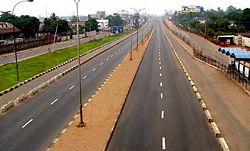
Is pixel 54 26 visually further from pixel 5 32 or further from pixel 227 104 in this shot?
pixel 227 104

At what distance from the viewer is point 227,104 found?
→ 29750 millimetres

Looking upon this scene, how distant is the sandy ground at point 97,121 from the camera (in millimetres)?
20423

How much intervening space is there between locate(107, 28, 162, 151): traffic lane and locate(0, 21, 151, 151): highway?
11.8ft

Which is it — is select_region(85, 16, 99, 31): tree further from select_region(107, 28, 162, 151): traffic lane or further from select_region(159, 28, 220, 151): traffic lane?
select_region(159, 28, 220, 151): traffic lane

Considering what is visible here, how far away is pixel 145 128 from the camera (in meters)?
23.6

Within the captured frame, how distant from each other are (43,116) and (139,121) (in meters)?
6.86

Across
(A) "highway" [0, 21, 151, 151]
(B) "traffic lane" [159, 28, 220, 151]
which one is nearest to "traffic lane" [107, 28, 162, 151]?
(B) "traffic lane" [159, 28, 220, 151]

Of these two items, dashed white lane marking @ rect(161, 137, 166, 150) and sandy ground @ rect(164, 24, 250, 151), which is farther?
sandy ground @ rect(164, 24, 250, 151)

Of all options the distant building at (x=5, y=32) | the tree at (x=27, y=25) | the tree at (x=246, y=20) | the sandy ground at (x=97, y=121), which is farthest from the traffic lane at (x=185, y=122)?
the tree at (x=246, y=20)

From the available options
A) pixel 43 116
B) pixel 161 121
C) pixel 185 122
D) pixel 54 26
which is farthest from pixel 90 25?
pixel 185 122

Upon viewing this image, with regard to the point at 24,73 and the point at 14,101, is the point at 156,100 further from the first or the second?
the point at 24,73

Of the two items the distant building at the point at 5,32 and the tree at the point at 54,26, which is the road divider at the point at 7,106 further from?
the tree at the point at 54,26

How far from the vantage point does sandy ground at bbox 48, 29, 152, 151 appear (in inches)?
804

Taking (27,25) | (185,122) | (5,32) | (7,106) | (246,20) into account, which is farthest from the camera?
(246,20)
